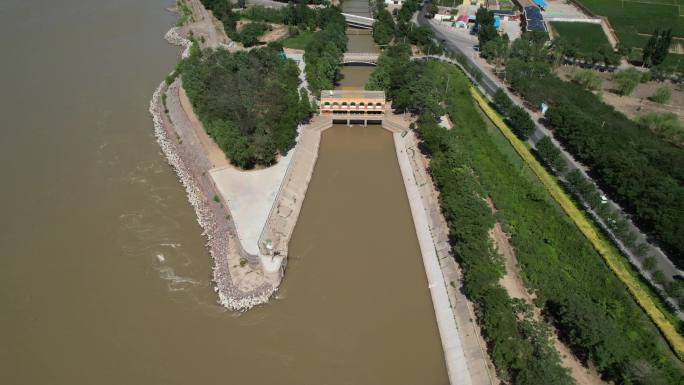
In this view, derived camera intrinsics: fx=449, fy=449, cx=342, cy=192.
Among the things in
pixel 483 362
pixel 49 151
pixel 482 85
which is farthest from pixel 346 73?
pixel 483 362

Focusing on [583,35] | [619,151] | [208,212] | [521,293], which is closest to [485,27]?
[583,35]

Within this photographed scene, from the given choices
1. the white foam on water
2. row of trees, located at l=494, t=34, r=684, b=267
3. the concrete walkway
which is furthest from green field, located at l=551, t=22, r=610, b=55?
the white foam on water

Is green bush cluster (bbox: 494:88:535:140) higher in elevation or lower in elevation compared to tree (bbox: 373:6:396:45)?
lower

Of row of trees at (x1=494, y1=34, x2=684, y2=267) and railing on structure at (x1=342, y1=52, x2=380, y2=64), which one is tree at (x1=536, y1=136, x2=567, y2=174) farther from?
railing on structure at (x1=342, y1=52, x2=380, y2=64)

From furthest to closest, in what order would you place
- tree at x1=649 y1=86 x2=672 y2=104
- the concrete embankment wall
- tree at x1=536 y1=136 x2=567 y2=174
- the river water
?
1. tree at x1=649 y1=86 x2=672 y2=104
2. tree at x1=536 y1=136 x2=567 y2=174
3. the concrete embankment wall
4. the river water

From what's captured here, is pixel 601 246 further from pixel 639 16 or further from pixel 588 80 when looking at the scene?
pixel 639 16

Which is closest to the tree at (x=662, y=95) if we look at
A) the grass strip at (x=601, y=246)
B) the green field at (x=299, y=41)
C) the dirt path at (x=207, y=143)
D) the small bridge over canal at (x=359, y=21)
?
the grass strip at (x=601, y=246)
